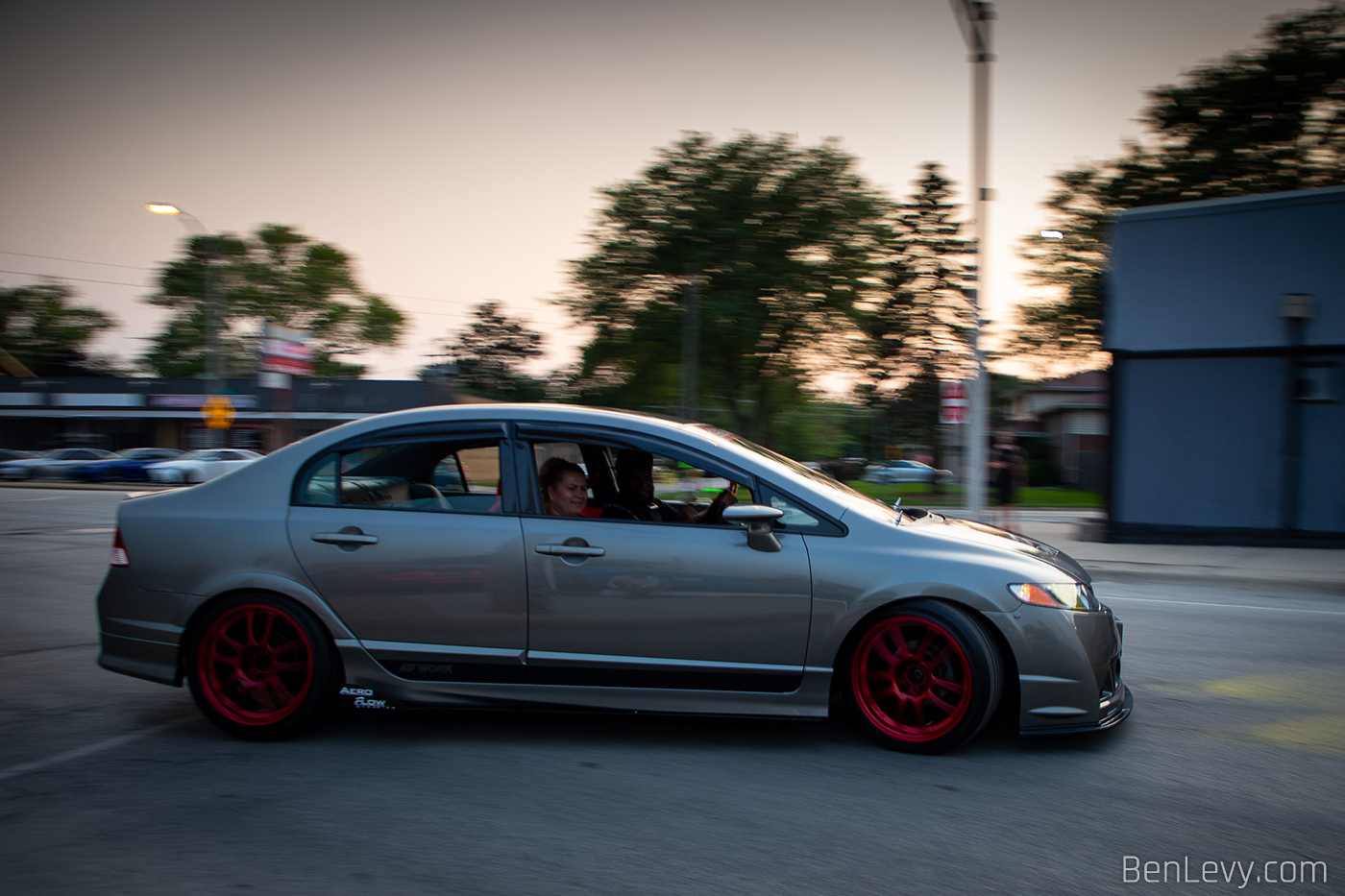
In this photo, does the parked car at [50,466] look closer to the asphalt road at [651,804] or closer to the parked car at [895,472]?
the parked car at [895,472]

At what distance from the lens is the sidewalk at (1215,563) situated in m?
10.3

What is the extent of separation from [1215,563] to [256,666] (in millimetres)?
11413

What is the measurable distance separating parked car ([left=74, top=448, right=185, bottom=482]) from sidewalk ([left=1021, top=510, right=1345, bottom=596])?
36.4 meters

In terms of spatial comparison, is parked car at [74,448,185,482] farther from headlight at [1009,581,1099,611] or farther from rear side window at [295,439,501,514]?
headlight at [1009,581,1099,611]

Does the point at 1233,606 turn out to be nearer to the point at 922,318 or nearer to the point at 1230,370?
the point at 1230,370

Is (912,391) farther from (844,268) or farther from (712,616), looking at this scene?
(712,616)

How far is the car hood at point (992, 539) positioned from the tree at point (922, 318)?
30235 millimetres

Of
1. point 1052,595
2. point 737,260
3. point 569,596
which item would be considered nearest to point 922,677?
point 1052,595

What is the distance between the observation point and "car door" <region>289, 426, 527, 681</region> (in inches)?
157

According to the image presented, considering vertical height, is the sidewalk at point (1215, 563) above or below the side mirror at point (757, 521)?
below

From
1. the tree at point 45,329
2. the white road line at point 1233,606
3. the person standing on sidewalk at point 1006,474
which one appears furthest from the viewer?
the tree at point 45,329

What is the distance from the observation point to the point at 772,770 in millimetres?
3754

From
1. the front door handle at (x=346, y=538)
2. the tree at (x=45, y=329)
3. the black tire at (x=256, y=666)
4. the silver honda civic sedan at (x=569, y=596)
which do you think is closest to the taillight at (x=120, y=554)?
the silver honda civic sedan at (x=569, y=596)

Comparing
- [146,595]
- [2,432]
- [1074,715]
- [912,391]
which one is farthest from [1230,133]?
[2,432]
